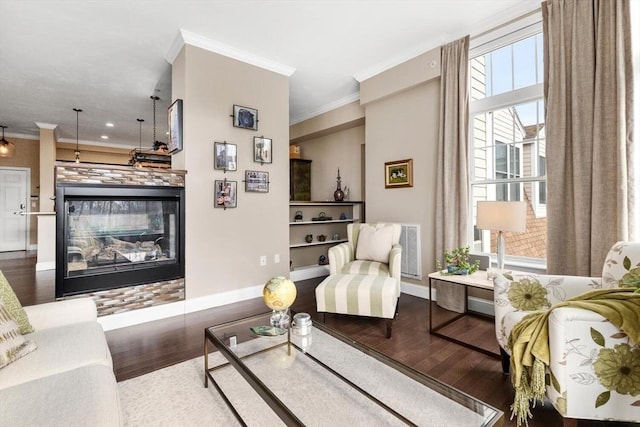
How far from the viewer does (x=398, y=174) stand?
383 cm

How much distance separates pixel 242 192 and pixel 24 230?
23.9 feet

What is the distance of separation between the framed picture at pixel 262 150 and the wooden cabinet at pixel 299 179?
6.83 feet

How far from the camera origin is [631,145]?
206 centimetres

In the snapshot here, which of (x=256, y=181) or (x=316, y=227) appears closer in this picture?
(x=256, y=181)

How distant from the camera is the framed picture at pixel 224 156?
3.28 meters

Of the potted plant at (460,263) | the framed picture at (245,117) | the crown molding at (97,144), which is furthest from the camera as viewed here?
the crown molding at (97,144)

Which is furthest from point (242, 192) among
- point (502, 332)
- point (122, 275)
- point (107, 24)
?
point (502, 332)

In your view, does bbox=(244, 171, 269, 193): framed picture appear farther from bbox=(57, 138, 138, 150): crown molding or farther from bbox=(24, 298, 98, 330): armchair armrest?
bbox=(57, 138, 138, 150): crown molding

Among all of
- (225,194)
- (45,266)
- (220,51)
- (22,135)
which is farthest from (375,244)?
(22,135)

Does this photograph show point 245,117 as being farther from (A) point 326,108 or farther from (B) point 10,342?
(B) point 10,342

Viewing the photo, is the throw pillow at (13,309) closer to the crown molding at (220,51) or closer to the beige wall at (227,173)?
the beige wall at (227,173)

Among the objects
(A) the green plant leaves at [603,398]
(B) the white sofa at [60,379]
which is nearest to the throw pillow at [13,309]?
(B) the white sofa at [60,379]

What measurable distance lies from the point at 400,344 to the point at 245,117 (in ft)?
9.68

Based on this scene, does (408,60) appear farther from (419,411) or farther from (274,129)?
(419,411)
